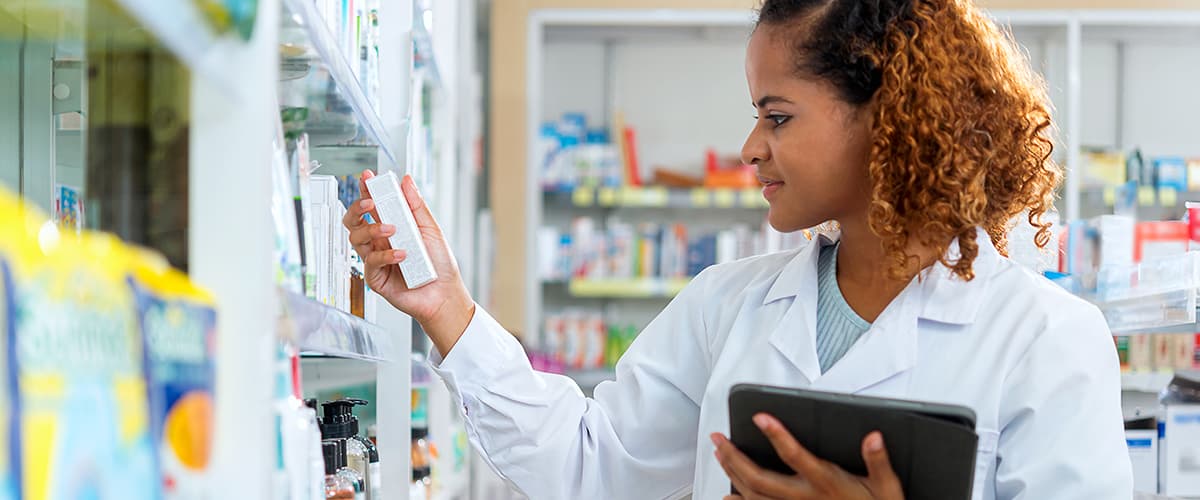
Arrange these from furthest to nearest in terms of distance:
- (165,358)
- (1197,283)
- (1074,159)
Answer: (1074,159) < (1197,283) < (165,358)

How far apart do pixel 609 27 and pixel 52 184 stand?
14.5 feet

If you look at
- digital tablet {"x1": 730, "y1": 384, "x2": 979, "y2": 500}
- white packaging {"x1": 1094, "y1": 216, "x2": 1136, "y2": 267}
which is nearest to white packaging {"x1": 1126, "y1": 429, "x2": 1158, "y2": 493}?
white packaging {"x1": 1094, "y1": 216, "x2": 1136, "y2": 267}

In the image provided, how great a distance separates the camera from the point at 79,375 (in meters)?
0.63

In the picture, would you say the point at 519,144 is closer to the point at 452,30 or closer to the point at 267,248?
the point at 452,30

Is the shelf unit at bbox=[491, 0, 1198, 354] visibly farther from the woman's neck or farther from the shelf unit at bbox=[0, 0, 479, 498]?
the shelf unit at bbox=[0, 0, 479, 498]

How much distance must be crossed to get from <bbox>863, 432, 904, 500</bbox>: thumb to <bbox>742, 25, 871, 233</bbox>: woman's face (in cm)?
41

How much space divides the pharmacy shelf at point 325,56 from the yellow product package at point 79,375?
0.38 m

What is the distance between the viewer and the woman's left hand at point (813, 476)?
3.91ft

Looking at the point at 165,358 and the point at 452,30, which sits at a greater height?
the point at 452,30

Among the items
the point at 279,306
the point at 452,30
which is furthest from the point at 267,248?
the point at 452,30

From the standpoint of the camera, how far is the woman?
1404mm

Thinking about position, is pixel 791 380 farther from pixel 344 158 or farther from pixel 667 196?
pixel 667 196

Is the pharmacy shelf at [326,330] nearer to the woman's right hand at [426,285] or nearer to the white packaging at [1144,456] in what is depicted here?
the woman's right hand at [426,285]

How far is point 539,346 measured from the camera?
17.8ft
